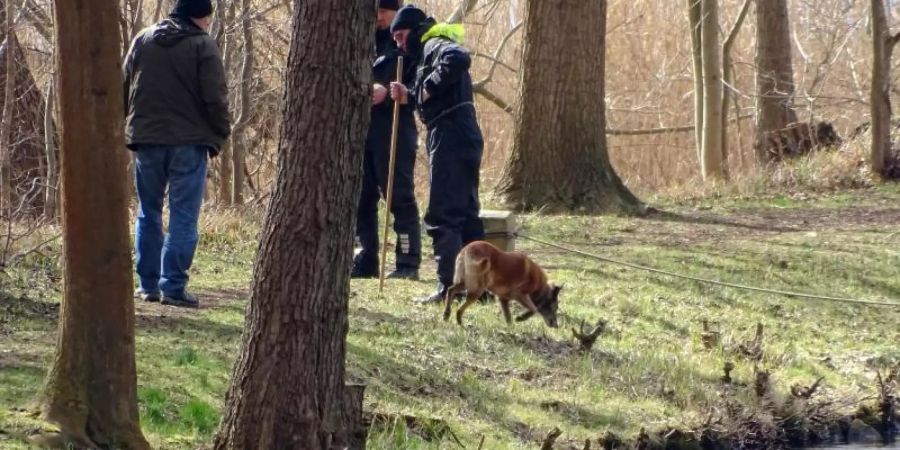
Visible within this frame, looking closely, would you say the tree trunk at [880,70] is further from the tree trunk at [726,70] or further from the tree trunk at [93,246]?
the tree trunk at [93,246]

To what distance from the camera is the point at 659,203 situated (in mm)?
17641

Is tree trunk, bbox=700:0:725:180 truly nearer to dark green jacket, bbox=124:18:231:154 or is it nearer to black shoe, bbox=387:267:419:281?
black shoe, bbox=387:267:419:281

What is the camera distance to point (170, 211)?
930cm

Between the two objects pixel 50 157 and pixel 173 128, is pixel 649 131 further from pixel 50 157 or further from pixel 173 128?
pixel 173 128

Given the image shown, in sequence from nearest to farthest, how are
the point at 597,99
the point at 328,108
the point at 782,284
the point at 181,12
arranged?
the point at 328,108
the point at 181,12
the point at 782,284
the point at 597,99

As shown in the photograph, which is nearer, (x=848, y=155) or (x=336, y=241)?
(x=336, y=241)

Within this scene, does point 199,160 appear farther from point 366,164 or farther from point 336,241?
point 336,241

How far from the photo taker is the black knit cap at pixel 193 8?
356 inches

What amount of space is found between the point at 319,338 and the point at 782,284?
294 inches

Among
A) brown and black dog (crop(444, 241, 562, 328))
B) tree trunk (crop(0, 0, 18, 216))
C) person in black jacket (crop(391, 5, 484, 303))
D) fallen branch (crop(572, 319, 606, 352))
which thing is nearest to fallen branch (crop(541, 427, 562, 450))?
fallen branch (crop(572, 319, 606, 352))

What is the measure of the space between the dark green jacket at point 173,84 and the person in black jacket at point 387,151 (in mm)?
1550

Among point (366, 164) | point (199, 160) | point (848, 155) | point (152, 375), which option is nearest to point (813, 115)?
point (848, 155)

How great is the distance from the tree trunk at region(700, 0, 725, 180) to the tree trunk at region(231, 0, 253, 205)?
726 centimetres

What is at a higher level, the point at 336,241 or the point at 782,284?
the point at 336,241
